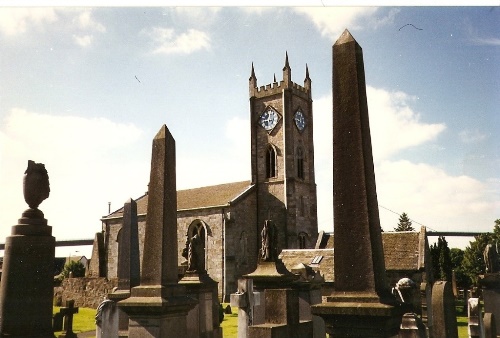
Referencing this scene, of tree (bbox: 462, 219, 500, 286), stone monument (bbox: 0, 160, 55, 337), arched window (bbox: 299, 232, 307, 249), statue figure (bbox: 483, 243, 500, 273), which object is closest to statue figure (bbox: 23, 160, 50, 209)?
stone monument (bbox: 0, 160, 55, 337)

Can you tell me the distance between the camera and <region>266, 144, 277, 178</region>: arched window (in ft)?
130

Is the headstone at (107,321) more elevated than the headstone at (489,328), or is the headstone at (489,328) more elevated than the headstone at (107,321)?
the headstone at (107,321)

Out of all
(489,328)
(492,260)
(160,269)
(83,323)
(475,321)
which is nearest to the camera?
(160,269)

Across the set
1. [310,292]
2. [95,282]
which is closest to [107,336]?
[310,292]

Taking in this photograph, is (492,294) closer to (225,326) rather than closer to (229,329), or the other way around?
(229,329)

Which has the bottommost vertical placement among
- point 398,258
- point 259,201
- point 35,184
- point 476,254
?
Result: point 476,254

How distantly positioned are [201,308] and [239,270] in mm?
25525

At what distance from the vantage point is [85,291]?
31.7m

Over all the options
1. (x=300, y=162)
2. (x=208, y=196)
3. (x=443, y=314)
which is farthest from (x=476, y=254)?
(x=443, y=314)

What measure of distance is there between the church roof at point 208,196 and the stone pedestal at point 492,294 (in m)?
24.9

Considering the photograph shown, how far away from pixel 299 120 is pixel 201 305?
108 feet

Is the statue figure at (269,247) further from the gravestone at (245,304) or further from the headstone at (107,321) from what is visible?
the headstone at (107,321)

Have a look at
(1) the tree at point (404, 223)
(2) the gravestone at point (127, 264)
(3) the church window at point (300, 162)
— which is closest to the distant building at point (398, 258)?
(3) the church window at point (300, 162)

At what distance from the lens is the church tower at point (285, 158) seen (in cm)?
3744
